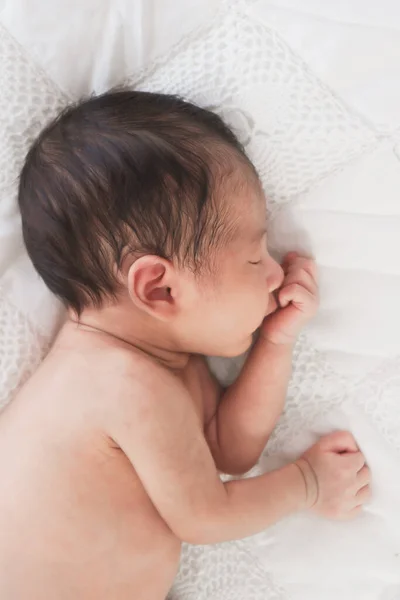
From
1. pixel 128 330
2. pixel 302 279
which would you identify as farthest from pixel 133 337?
A: pixel 302 279

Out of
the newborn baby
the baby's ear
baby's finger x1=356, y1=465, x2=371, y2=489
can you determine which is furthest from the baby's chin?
baby's finger x1=356, y1=465, x2=371, y2=489

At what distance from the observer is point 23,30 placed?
103 cm

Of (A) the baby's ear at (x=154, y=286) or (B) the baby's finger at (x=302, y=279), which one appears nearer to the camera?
(A) the baby's ear at (x=154, y=286)

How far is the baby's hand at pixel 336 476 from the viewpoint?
1.00m

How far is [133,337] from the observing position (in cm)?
95

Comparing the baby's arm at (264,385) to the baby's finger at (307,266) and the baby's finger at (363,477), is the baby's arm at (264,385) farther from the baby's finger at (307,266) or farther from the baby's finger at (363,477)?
the baby's finger at (363,477)

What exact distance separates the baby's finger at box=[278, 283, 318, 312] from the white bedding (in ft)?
0.11

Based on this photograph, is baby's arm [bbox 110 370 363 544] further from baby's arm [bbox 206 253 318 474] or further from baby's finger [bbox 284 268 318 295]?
baby's finger [bbox 284 268 318 295]

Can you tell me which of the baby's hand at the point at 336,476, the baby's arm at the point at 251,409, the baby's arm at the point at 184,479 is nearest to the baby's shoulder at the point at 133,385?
the baby's arm at the point at 184,479

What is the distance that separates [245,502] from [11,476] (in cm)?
32

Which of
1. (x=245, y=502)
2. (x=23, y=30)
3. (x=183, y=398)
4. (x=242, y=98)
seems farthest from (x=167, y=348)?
(x=23, y=30)

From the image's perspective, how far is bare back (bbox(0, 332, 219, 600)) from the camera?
2.96 ft

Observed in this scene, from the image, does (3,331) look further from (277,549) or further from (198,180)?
(277,549)

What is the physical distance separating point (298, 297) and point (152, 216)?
248 millimetres
